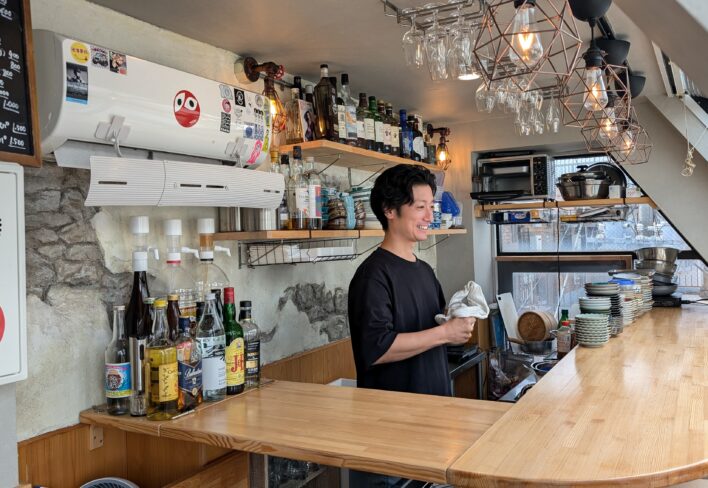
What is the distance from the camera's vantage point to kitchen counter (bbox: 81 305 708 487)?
1.25m

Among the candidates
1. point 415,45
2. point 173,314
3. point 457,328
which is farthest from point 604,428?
point 173,314

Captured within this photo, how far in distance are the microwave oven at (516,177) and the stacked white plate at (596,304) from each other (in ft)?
5.69

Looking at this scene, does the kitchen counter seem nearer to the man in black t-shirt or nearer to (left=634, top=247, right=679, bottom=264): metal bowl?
the man in black t-shirt

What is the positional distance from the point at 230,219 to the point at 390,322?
0.84 meters

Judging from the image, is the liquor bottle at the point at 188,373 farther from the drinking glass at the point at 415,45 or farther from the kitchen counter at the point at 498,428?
the drinking glass at the point at 415,45

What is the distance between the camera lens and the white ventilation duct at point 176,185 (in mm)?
1681

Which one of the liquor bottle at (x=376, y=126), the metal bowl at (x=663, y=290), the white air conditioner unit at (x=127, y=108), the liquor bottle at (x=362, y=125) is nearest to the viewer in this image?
the white air conditioner unit at (x=127, y=108)

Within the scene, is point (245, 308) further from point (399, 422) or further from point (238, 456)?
point (399, 422)

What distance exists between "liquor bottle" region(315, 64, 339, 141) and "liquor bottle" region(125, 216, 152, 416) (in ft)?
3.26

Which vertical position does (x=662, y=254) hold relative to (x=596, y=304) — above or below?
above

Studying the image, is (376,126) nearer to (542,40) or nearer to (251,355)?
(542,40)

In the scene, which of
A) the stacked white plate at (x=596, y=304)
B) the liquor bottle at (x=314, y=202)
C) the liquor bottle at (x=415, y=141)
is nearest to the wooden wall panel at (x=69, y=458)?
the liquor bottle at (x=314, y=202)

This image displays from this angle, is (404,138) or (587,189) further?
(587,189)

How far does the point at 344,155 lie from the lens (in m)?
2.94
